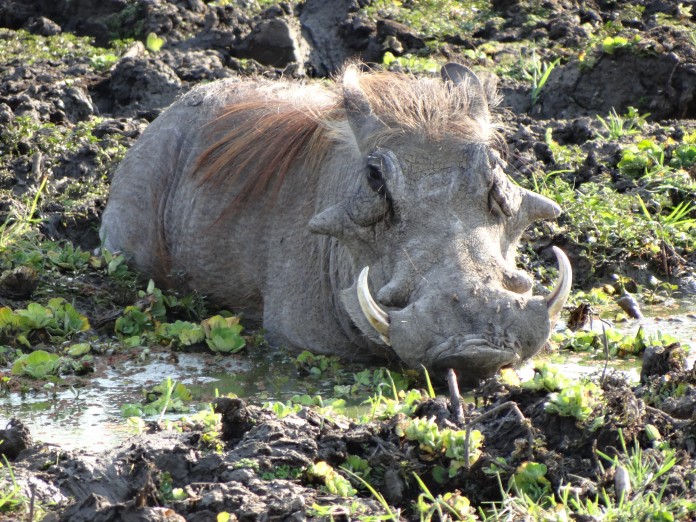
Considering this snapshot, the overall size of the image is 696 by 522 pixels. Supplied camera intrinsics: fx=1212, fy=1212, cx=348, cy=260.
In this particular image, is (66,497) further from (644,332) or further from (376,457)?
(644,332)

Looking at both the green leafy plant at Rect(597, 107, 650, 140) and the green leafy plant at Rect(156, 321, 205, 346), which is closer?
the green leafy plant at Rect(156, 321, 205, 346)

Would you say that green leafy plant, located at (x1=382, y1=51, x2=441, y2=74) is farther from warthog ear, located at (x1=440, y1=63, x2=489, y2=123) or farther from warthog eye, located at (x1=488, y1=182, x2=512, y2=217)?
warthog eye, located at (x1=488, y1=182, x2=512, y2=217)

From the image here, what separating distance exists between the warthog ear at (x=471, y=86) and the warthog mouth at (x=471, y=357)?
1.17 metres

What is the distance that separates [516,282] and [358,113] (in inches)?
42.0

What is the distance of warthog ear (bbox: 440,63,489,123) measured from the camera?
489 centimetres

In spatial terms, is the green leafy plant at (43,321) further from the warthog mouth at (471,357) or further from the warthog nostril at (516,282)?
the warthog nostril at (516,282)

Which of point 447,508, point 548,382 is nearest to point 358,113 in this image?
point 548,382

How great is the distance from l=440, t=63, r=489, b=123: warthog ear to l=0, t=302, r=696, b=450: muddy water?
3.37ft

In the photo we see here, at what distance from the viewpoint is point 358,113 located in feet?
16.1

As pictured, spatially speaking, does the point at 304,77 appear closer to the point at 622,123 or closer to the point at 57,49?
the point at 57,49

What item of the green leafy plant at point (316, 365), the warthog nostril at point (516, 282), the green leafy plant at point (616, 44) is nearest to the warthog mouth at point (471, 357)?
the warthog nostril at point (516, 282)

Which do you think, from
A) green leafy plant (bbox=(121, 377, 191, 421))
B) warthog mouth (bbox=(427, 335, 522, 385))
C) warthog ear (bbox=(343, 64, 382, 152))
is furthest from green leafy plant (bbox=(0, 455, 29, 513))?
warthog ear (bbox=(343, 64, 382, 152))

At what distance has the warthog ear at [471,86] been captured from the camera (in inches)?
192

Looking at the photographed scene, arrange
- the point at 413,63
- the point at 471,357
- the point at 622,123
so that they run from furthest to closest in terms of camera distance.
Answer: the point at 413,63
the point at 622,123
the point at 471,357
